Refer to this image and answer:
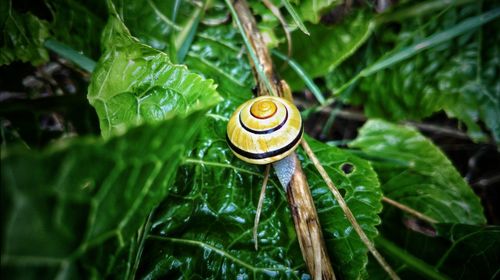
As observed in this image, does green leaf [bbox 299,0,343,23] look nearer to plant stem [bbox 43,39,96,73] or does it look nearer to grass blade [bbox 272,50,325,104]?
grass blade [bbox 272,50,325,104]

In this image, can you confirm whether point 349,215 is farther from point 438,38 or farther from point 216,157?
point 438,38

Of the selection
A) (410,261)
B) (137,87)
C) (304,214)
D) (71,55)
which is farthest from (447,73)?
(71,55)

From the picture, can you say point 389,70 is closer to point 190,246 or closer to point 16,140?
point 190,246

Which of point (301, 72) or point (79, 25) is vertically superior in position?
point (79, 25)

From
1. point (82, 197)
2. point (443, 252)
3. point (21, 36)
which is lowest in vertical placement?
point (443, 252)

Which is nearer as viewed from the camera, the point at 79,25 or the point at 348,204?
the point at 348,204

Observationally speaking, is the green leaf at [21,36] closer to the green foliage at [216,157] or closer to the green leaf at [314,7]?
the green foliage at [216,157]

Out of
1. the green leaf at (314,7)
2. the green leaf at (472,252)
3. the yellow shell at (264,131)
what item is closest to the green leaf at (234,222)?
the yellow shell at (264,131)

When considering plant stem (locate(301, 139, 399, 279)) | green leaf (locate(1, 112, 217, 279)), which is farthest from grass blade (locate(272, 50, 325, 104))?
green leaf (locate(1, 112, 217, 279))
